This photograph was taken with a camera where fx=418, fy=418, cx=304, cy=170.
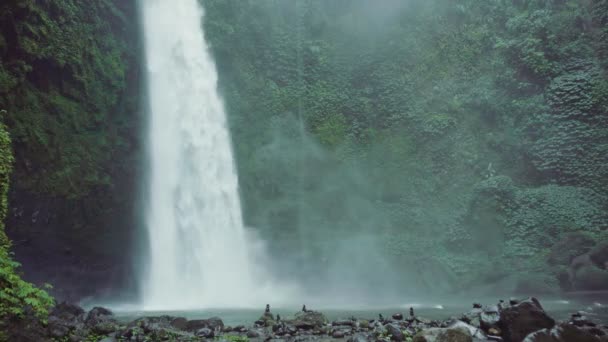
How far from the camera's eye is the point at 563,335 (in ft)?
17.0

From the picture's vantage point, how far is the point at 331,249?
1930cm

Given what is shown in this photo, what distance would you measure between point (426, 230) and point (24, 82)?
17.4 m

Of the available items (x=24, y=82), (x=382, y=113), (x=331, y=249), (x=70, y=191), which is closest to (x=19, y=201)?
(x=70, y=191)

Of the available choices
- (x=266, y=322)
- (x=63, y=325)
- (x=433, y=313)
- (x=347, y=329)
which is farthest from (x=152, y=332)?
(x=433, y=313)

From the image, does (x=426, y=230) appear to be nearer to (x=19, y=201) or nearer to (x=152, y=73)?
(x=152, y=73)

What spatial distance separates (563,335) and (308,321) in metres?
4.65

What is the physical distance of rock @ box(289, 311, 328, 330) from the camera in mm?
8266

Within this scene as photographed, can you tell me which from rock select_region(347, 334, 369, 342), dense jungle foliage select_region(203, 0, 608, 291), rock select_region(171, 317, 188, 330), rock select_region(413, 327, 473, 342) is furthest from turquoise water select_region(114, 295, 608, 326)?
rock select_region(413, 327, 473, 342)

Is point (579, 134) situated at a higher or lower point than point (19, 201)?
higher

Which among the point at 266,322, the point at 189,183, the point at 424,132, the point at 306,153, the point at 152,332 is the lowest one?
the point at 152,332

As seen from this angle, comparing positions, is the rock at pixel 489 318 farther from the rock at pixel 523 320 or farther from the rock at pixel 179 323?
the rock at pixel 179 323

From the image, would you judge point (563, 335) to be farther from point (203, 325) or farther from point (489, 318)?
point (203, 325)

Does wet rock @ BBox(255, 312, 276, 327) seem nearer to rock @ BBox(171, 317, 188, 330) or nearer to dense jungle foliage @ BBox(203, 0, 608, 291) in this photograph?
rock @ BBox(171, 317, 188, 330)

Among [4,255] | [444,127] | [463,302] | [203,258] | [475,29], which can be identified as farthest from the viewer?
[475,29]
